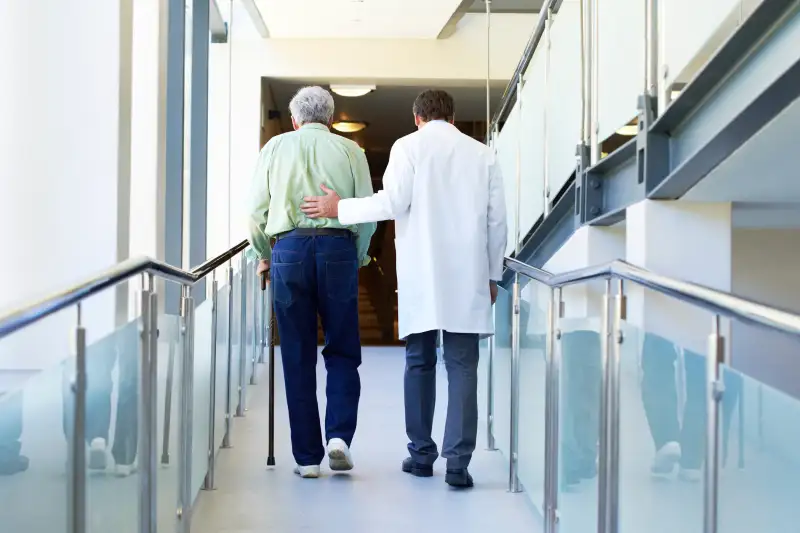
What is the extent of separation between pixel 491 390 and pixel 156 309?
2485mm

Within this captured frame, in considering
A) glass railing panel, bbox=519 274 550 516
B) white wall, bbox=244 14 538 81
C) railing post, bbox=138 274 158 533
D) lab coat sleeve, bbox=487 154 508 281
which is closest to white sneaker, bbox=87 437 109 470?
railing post, bbox=138 274 158 533

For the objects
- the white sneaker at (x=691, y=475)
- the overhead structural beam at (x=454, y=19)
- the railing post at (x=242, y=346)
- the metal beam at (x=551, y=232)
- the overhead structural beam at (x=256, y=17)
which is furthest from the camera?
the overhead structural beam at (x=454, y=19)

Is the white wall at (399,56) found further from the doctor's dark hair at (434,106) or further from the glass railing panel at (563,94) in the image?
the doctor's dark hair at (434,106)

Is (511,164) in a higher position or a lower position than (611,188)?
higher

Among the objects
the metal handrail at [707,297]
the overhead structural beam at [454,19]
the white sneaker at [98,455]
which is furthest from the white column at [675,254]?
the overhead structural beam at [454,19]

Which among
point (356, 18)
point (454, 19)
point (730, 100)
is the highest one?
point (454, 19)

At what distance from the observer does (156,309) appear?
2.61 m

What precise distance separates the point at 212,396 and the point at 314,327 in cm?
48

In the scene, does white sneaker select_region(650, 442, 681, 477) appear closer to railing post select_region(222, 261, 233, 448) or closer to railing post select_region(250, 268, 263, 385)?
railing post select_region(222, 261, 233, 448)

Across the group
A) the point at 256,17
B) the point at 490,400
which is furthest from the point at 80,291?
the point at 256,17

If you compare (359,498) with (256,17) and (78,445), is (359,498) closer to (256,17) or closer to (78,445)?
(78,445)

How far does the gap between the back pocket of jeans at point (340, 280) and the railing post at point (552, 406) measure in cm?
96

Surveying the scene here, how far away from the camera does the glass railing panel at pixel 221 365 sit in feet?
14.2

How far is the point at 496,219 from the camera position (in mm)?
4051
